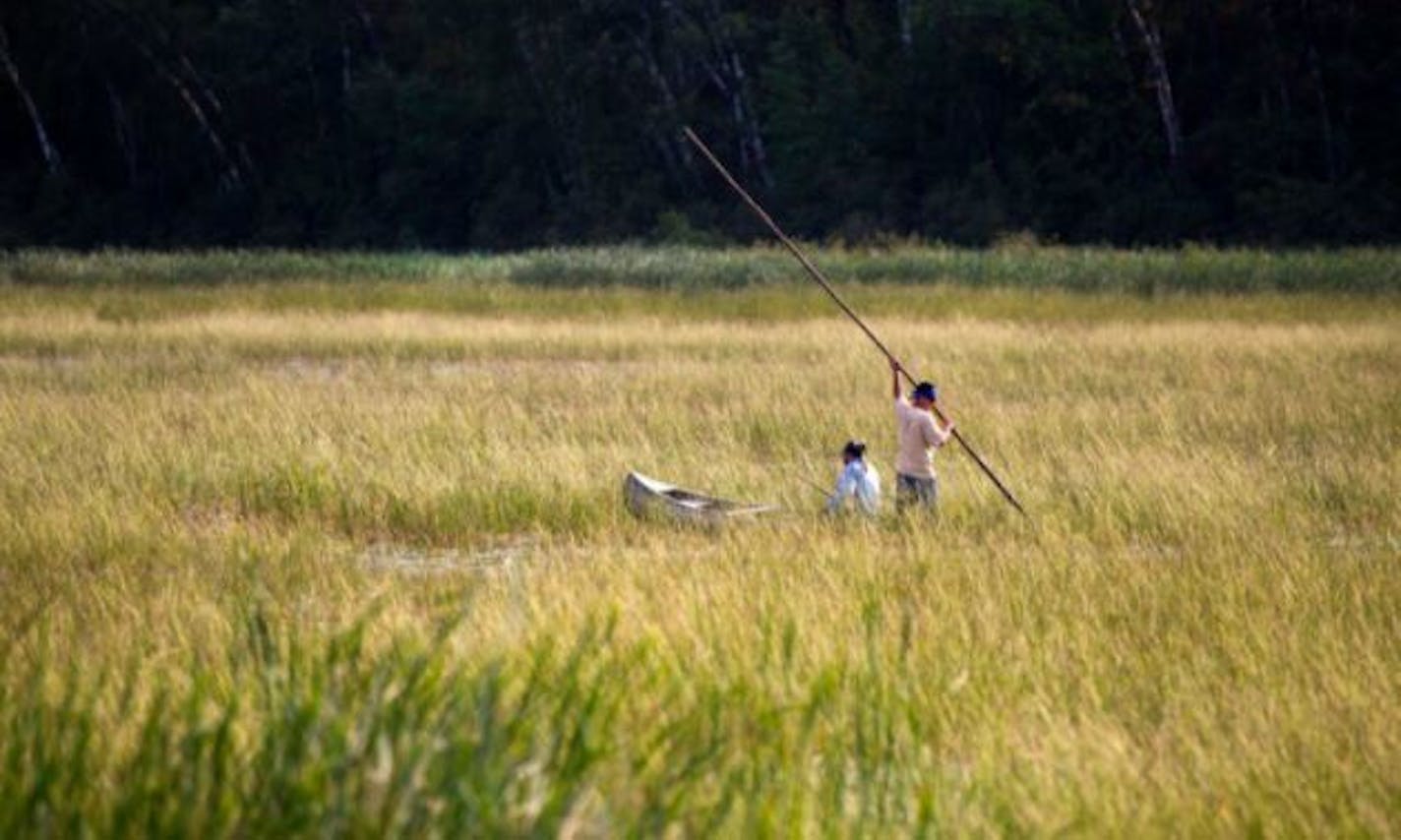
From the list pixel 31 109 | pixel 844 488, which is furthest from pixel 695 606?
pixel 31 109

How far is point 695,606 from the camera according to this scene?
788cm

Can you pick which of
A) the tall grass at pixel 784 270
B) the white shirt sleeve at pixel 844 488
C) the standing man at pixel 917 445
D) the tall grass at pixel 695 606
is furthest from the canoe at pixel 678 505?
the tall grass at pixel 784 270

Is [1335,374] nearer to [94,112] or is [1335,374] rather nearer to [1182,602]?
[1182,602]

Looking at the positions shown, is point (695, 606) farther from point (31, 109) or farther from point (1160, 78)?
point (31, 109)

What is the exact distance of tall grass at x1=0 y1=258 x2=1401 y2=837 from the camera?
4.75 metres

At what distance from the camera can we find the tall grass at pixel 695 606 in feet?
15.6

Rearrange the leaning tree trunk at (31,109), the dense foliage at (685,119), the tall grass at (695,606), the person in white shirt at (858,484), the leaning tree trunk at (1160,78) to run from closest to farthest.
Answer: the tall grass at (695,606)
the person in white shirt at (858,484)
the leaning tree trunk at (1160,78)
the dense foliage at (685,119)
the leaning tree trunk at (31,109)

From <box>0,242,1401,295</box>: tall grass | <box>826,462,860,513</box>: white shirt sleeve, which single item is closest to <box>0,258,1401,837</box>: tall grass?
<box>826,462,860,513</box>: white shirt sleeve

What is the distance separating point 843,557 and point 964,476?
11.5ft

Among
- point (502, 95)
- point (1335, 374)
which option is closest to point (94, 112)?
point (502, 95)

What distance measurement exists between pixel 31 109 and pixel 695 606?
61313 mm

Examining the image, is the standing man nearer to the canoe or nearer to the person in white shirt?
the person in white shirt

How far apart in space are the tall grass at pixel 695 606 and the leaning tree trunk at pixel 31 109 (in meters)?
45.4

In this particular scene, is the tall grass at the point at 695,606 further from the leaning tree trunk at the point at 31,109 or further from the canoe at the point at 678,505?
the leaning tree trunk at the point at 31,109
